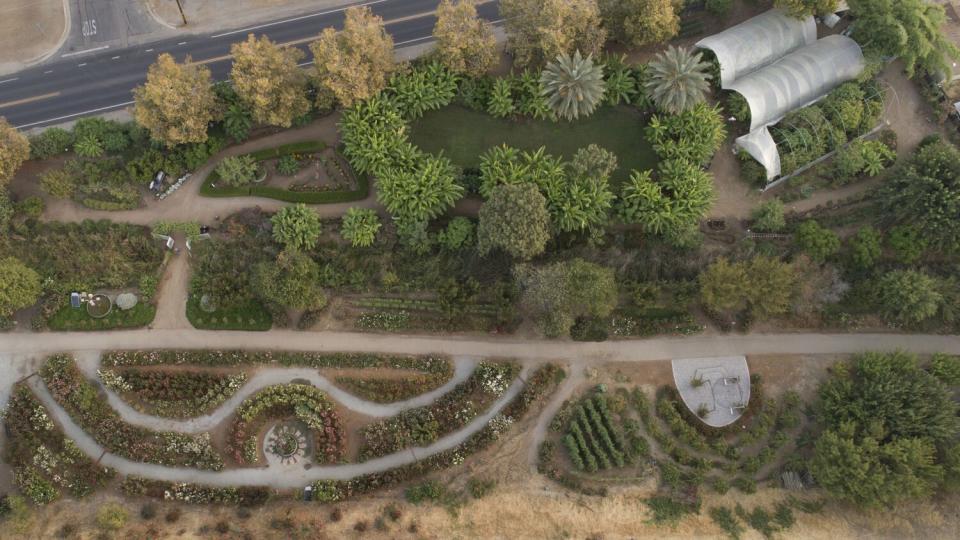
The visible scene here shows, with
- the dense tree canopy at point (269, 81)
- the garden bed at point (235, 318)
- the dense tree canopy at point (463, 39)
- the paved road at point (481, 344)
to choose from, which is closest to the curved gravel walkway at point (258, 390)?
the paved road at point (481, 344)

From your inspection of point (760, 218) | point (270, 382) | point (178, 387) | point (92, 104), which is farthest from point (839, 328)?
point (92, 104)

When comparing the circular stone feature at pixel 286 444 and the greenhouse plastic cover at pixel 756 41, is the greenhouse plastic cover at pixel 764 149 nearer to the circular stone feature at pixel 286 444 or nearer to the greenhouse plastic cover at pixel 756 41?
the greenhouse plastic cover at pixel 756 41

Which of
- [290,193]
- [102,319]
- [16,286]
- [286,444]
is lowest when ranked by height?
[286,444]

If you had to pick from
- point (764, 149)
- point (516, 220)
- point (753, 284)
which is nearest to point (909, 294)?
point (753, 284)

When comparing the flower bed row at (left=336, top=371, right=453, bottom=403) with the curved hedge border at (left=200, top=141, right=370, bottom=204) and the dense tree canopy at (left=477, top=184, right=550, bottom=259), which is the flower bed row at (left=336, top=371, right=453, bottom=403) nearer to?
the dense tree canopy at (left=477, top=184, right=550, bottom=259)

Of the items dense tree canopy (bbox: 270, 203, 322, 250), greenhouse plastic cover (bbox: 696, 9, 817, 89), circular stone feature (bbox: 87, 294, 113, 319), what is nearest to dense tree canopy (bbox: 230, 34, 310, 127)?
dense tree canopy (bbox: 270, 203, 322, 250)

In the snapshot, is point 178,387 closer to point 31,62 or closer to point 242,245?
point 242,245

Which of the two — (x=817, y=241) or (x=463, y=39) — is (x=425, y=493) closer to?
(x=463, y=39)
